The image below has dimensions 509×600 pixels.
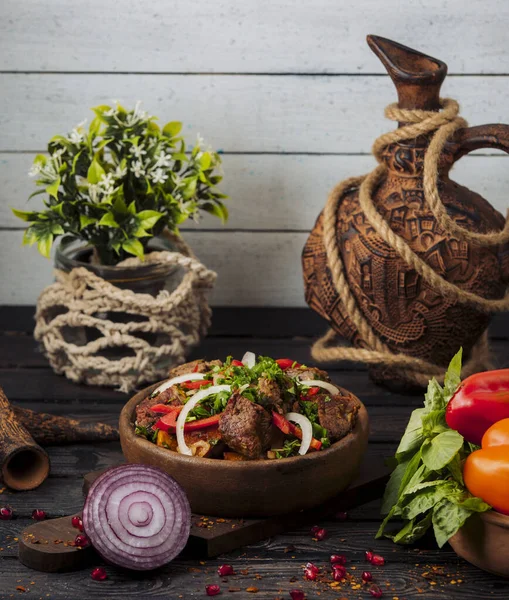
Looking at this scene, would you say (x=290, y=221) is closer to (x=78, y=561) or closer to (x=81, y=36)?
(x=81, y=36)

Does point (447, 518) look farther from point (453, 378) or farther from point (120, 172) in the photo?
point (120, 172)

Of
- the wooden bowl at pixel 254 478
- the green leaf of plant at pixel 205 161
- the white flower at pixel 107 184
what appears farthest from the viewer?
the green leaf of plant at pixel 205 161

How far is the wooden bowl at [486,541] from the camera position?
1.12 metres

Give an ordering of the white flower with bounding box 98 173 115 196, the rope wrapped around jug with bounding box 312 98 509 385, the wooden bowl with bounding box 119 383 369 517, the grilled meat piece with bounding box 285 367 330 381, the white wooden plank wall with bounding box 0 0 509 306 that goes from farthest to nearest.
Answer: the white wooden plank wall with bounding box 0 0 509 306, the white flower with bounding box 98 173 115 196, the rope wrapped around jug with bounding box 312 98 509 385, the grilled meat piece with bounding box 285 367 330 381, the wooden bowl with bounding box 119 383 369 517

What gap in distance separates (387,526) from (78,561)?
453mm

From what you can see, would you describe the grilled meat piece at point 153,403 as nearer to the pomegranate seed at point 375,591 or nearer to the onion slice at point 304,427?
the onion slice at point 304,427

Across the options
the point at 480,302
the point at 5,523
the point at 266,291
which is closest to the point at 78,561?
the point at 5,523

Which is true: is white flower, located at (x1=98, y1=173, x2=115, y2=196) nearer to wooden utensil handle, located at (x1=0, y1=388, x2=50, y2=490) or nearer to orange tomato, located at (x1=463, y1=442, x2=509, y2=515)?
wooden utensil handle, located at (x1=0, y1=388, x2=50, y2=490)

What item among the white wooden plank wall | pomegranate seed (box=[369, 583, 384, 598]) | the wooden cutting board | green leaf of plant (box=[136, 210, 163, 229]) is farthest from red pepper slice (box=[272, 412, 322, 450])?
the white wooden plank wall

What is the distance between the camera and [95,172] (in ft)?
5.84

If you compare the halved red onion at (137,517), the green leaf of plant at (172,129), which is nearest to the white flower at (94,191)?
the green leaf of plant at (172,129)

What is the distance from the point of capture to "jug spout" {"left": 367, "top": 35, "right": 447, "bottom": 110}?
1680 mm

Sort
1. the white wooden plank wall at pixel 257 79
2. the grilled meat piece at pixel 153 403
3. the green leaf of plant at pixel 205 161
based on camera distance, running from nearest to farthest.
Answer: the grilled meat piece at pixel 153 403 < the green leaf of plant at pixel 205 161 < the white wooden plank wall at pixel 257 79

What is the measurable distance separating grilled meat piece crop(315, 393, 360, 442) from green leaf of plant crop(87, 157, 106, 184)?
0.71 m
